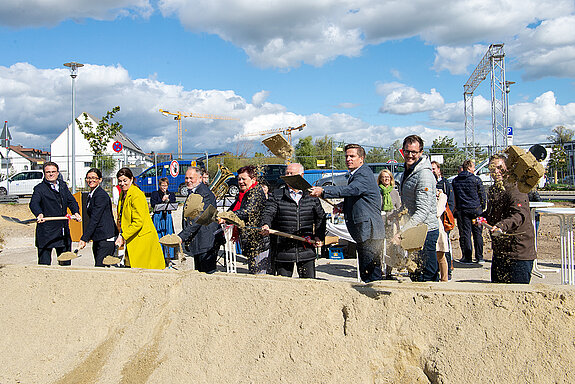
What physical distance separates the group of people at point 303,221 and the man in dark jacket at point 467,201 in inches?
47.2

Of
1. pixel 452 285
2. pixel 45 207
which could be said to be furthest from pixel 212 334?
pixel 45 207

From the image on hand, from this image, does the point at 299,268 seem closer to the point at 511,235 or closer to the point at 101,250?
the point at 511,235

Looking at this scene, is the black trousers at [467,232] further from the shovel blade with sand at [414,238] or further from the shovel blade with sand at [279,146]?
the shovel blade with sand at [414,238]

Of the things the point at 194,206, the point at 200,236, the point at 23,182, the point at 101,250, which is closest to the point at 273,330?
the point at 194,206

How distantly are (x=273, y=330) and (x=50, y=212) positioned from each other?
4.05 m

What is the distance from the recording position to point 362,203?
4055 mm

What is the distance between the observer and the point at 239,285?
3.37 m

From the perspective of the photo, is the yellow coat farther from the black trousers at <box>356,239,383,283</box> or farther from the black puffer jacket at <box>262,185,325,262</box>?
the black trousers at <box>356,239,383,283</box>

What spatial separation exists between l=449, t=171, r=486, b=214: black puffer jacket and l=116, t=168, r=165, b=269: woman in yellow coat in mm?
4842

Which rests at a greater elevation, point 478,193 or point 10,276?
point 478,193

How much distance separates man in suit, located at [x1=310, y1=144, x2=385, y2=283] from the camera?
3.97m

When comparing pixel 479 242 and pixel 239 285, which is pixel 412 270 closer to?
pixel 239 285

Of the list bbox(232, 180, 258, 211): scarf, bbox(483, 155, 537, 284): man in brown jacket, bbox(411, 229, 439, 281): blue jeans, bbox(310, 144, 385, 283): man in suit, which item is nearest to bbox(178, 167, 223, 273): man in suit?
bbox(232, 180, 258, 211): scarf

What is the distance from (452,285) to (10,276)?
3753 mm
